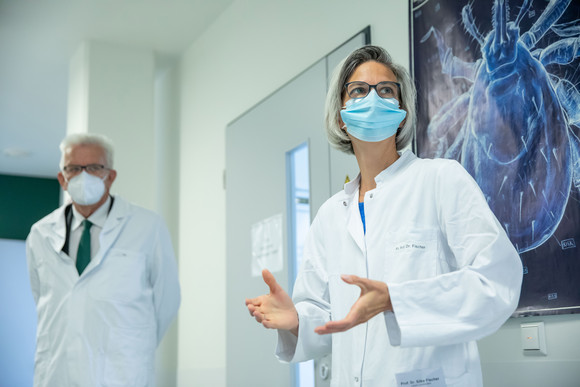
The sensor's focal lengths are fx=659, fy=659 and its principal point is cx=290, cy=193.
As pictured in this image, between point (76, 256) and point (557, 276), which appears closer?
point (557, 276)

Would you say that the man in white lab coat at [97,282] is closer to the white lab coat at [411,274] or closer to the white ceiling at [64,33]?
the white lab coat at [411,274]

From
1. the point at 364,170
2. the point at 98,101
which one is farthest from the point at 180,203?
the point at 364,170

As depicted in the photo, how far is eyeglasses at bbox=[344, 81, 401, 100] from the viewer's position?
1.55 meters

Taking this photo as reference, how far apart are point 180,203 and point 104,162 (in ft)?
5.33

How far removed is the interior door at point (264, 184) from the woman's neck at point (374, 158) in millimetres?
917

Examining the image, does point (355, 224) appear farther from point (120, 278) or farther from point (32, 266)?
point (32, 266)

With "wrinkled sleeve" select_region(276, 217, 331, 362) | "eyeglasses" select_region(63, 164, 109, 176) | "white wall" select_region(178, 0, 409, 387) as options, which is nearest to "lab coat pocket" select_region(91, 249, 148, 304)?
"eyeglasses" select_region(63, 164, 109, 176)

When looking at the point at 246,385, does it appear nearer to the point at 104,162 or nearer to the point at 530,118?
the point at 104,162

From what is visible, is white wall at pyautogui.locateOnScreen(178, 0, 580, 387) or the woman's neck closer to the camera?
the woman's neck

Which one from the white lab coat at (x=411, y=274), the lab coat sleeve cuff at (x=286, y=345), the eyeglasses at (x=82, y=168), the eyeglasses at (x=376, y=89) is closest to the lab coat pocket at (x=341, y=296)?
the white lab coat at (x=411, y=274)

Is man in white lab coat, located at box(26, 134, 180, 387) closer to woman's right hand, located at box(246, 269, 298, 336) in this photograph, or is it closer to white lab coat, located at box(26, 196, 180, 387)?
white lab coat, located at box(26, 196, 180, 387)

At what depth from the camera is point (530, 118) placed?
178 centimetres

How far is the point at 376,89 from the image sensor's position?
60.9 inches

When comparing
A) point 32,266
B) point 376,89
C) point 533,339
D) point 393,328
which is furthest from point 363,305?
point 32,266
